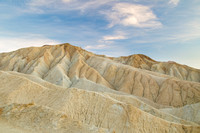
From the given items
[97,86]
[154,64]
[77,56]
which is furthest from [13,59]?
[154,64]

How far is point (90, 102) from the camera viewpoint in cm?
2469

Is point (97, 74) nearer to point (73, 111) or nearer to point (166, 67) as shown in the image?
point (73, 111)

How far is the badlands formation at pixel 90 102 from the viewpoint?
48.6ft

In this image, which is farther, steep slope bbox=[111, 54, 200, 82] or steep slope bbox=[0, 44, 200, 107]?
steep slope bbox=[111, 54, 200, 82]

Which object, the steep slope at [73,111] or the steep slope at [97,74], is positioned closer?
the steep slope at [73,111]

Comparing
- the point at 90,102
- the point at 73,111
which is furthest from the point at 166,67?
the point at 73,111

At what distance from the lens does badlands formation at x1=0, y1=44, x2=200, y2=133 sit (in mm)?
14805

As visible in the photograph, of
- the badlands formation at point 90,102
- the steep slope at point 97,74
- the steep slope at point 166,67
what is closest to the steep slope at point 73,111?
the badlands formation at point 90,102

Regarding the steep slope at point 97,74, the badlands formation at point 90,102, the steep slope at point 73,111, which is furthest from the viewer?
the steep slope at point 97,74

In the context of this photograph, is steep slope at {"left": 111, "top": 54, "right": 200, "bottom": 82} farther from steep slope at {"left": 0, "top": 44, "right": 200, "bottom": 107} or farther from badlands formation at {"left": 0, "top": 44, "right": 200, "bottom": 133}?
badlands formation at {"left": 0, "top": 44, "right": 200, "bottom": 133}

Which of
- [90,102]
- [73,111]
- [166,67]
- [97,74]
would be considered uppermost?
[166,67]

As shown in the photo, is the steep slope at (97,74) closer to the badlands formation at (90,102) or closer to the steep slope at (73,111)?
the badlands formation at (90,102)

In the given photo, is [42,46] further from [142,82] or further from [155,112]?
[155,112]

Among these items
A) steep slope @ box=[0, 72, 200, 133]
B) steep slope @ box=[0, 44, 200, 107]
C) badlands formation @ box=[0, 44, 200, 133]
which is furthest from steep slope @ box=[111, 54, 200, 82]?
steep slope @ box=[0, 72, 200, 133]
